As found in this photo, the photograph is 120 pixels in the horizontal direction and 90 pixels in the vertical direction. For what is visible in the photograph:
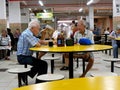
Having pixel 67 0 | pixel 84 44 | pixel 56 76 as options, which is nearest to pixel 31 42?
pixel 84 44

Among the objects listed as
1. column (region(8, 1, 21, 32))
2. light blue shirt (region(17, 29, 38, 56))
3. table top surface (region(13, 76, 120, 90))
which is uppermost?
column (region(8, 1, 21, 32))

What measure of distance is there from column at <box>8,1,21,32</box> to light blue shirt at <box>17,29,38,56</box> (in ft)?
39.3

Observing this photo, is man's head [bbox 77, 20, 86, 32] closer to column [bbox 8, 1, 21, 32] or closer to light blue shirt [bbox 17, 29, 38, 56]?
light blue shirt [bbox 17, 29, 38, 56]

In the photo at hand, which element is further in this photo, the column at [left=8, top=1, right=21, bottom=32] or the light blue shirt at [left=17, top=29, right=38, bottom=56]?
the column at [left=8, top=1, right=21, bottom=32]

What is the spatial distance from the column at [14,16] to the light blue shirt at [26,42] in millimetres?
11988

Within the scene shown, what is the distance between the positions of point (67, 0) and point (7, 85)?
44.8 feet

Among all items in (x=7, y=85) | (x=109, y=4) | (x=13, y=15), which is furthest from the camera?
(x=109, y=4)

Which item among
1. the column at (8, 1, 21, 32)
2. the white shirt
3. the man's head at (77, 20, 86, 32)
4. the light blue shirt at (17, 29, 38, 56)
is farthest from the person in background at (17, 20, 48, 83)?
the column at (8, 1, 21, 32)

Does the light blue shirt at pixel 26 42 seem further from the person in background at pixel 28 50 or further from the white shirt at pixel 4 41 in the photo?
the white shirt at pixel 4 41

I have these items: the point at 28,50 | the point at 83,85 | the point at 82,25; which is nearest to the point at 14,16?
the point at 82,25

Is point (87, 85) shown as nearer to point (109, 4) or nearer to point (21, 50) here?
point (21, 50)

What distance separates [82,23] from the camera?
577 cm

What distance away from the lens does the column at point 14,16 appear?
16.8m

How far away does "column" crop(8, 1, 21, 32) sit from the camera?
16763 millimetres
